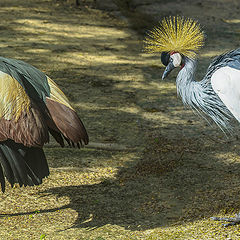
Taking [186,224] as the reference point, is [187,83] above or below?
above

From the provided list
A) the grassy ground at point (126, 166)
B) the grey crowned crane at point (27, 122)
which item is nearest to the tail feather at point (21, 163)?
A: the grey crowned crane at point (27, 122)

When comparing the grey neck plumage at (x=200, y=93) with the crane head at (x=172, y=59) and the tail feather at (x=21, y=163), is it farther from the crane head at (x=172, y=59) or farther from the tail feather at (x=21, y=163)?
the tail feather at (x=21, y=163)

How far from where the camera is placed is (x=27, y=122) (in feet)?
12.3

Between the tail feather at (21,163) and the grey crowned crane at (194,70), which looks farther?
the grey crowned crane at (194,70)

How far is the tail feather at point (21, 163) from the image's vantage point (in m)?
3.87

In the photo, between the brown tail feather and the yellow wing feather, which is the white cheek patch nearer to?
the brown tail feather

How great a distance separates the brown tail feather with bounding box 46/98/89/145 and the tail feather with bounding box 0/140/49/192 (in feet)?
0.80

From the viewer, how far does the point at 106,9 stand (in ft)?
37.8

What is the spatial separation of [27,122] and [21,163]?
0.35m

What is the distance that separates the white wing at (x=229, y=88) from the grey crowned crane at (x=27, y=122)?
1194mm

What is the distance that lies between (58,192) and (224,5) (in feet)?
29.5

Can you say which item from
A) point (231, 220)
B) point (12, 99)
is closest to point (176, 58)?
point (231, 220)

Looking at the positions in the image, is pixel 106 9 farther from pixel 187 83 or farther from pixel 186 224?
pixel 186 224

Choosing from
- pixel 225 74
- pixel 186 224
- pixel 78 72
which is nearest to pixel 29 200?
pixel 186 224
